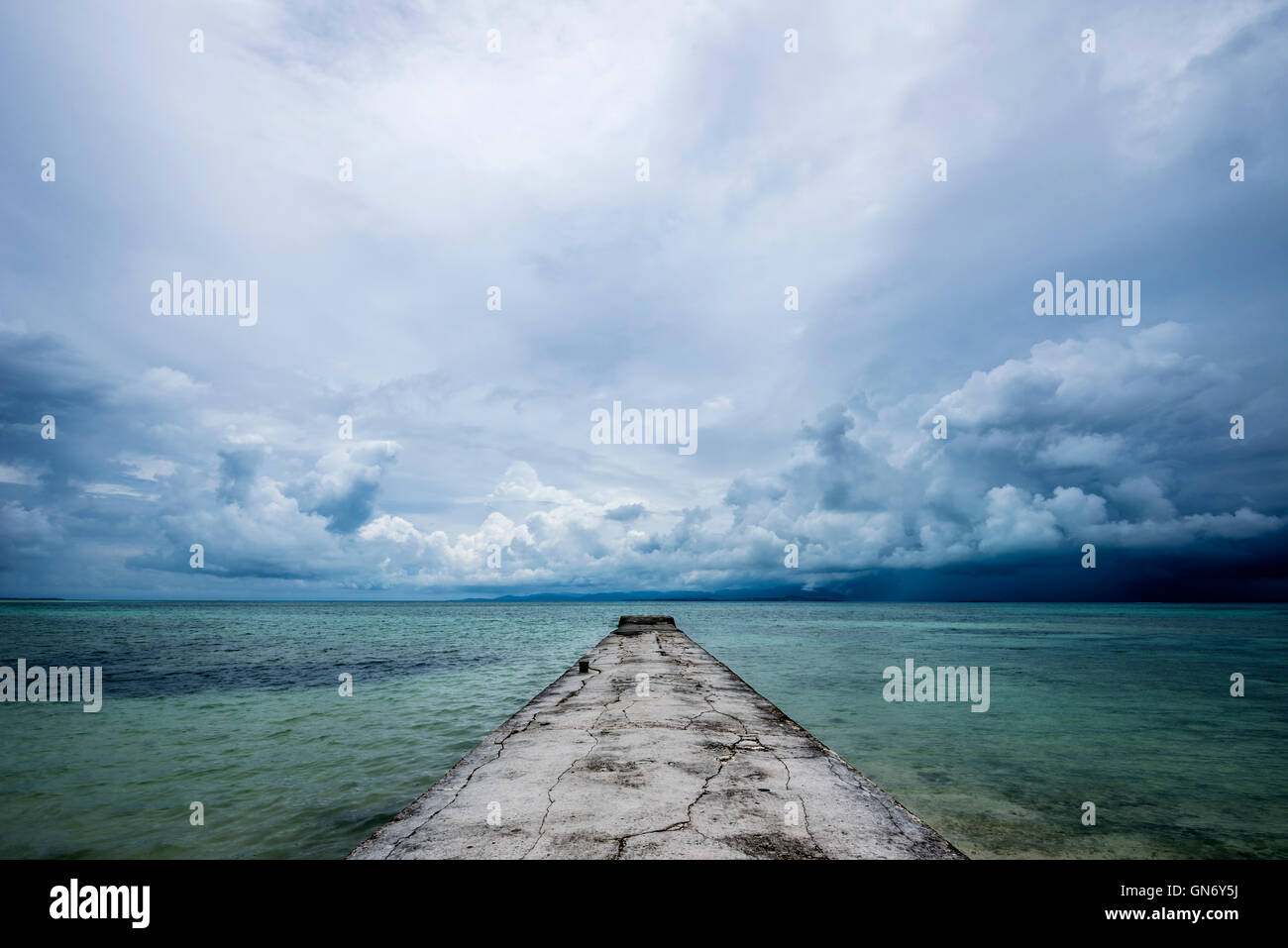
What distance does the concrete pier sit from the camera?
3.01m

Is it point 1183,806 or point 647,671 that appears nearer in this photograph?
point 1183,806

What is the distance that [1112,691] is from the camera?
41.8ft

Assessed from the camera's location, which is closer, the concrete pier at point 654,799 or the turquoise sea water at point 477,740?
the concrete pier at point 654,799

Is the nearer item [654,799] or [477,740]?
[654,799]

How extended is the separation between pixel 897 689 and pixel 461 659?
13264 millimetres

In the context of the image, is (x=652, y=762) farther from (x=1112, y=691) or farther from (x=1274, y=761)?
(x=1112, y=691)

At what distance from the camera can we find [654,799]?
3729mm

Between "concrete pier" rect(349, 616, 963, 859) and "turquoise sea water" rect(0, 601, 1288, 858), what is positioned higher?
"concrete pier" rect(349, 616, 963, 859)

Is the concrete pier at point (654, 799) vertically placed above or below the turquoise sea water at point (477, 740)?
above

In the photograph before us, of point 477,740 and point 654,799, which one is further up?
point 654,799

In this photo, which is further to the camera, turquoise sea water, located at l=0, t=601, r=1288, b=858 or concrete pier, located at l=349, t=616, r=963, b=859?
turquoise sea water, located at l=0, t=601, r=1288, b=858

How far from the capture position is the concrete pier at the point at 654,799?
9.89 feet
